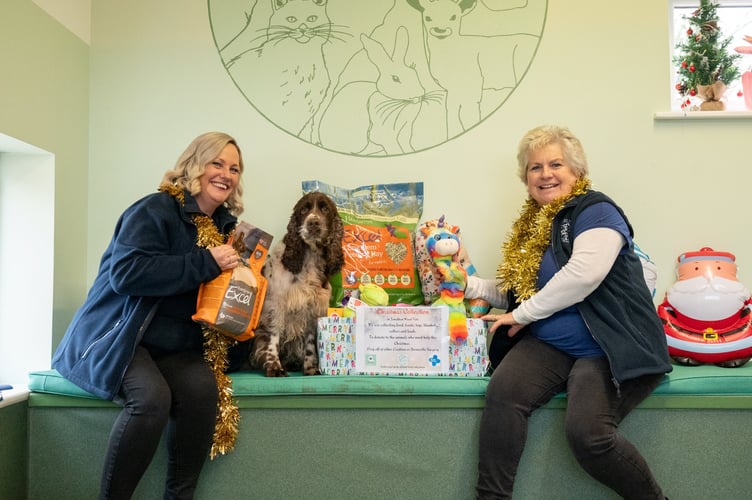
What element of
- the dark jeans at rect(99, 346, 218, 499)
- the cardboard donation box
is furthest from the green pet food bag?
the dark jeans at rect(99, 346, 218, 499)

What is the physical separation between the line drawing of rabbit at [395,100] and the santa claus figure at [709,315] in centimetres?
129

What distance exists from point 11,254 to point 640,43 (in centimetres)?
287

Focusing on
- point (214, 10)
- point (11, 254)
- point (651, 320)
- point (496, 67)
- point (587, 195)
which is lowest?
point (651, 320)

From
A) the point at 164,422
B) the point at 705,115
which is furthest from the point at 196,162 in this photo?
the point at 705,115

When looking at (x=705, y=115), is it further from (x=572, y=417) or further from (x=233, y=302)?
(x=233, y=302)

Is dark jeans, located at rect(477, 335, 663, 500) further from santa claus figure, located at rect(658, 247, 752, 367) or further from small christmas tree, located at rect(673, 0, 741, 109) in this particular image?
small christmas tree, located at rect(673, 0, 741, 109)

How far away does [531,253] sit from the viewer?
2170mm

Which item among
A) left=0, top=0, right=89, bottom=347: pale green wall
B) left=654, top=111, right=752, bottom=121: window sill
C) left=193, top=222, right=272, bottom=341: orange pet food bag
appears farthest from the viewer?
left=654, top=111, right=752, bottom=121: window sill

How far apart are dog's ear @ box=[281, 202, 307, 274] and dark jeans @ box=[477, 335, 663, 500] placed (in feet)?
2.78

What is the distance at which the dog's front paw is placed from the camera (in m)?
2.16

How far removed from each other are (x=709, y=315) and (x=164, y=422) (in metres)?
2.03

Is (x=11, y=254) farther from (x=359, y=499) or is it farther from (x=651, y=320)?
(x=651, y=320)

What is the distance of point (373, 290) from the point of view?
233 centimetres

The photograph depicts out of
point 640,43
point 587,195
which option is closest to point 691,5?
point 640,43
